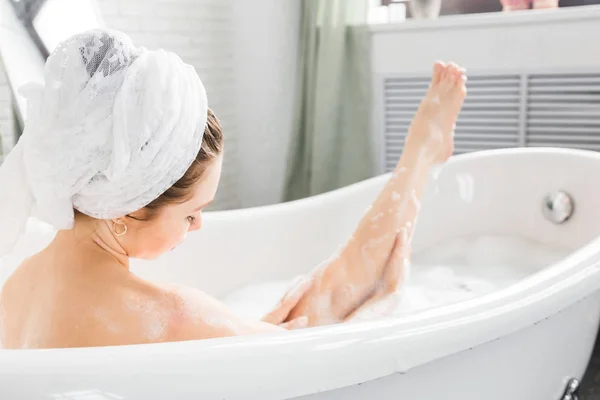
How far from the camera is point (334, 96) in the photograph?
2.58m

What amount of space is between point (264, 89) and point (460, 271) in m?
1.24

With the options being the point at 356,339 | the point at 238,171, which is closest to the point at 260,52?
the point at 238,171

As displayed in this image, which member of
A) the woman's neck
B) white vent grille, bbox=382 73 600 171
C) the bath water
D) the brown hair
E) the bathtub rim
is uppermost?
the brown hair

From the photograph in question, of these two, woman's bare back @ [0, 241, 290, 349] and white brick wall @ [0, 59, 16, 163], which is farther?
white brick wall @ [0, 59, 16, 163]

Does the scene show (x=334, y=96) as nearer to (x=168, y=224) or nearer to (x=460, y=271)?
(x=460, y=271)

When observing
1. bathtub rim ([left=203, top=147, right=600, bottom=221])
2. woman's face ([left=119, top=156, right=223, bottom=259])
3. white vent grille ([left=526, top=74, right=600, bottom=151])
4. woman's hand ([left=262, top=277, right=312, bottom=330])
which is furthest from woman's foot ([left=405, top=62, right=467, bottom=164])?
woman's face ([left=119, top=156, right=223, bottom=259])

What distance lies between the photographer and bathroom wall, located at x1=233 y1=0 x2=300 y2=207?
107 inches

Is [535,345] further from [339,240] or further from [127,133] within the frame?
[339,240]

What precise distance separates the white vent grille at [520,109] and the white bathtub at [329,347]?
366 mm

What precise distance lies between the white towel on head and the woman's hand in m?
0.56

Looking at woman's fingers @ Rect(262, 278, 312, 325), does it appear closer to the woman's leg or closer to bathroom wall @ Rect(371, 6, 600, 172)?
the woman's leg

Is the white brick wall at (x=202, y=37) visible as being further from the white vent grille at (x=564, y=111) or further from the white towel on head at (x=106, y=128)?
the white towel on head at (x=106, y=128)

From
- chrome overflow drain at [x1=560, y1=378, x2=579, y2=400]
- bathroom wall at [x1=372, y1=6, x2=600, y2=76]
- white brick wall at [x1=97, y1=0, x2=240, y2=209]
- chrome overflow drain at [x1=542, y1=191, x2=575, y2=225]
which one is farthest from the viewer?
white brick wall at [x1=97, y1=0, x2=240, y2=209]

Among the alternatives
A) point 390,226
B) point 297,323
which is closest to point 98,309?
point 297,323
